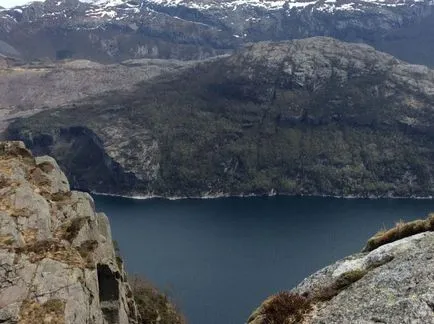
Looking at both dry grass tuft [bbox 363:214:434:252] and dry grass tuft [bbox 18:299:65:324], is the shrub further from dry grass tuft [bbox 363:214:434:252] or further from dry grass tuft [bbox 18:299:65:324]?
dry grass tuft [bbox 363:214:434:252]

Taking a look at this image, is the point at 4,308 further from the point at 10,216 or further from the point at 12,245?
the point at 10,216

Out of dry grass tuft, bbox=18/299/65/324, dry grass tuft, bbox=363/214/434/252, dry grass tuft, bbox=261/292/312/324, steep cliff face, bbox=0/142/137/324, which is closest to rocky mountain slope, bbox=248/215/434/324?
dry grass tuft, bbox=261/292/312/324

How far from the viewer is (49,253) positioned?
99.5ft

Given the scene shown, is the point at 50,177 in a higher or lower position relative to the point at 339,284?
lower

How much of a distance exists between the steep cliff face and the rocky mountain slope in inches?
410

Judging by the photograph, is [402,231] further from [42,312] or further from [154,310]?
[154,310]

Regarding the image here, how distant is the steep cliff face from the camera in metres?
26.8

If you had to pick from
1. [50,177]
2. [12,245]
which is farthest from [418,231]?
[50,177]

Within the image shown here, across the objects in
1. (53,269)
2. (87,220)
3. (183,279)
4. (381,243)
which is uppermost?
(381,243)

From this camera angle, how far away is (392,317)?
18.1 meters

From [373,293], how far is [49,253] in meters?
18.1

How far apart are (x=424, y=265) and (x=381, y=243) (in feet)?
23.7

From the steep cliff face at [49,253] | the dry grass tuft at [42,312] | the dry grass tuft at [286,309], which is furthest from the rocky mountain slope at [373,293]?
the steep cliff face at [49,253]

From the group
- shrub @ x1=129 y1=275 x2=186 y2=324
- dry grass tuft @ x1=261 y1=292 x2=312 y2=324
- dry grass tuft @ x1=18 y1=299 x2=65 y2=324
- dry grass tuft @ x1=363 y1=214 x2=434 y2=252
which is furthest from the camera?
shrub @ x1=129 y1=275 x2=186 y2=324
